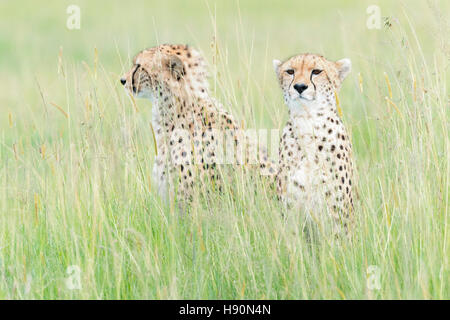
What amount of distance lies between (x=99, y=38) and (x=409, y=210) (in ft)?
27.5

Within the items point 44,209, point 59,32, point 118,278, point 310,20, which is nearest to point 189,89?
point 44,209

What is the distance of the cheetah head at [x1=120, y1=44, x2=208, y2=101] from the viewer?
3768 millimetres

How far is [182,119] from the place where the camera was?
379 cm

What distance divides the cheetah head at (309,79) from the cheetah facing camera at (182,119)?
36cm

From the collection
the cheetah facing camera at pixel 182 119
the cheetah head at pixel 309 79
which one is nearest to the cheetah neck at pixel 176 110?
the cheetah facing camera at pixel 182 119

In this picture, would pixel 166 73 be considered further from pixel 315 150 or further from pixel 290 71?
pixel 315 150

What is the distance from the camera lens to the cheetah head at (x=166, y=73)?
377cm

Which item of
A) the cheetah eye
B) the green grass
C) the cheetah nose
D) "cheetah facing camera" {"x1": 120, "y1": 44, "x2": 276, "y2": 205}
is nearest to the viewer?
the green grass

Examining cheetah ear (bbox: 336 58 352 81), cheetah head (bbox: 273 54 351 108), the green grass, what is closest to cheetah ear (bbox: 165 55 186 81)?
the green grass

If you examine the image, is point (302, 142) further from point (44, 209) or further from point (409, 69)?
point (44, 209)

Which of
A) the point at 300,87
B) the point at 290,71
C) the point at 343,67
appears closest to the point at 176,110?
the point at 290,71

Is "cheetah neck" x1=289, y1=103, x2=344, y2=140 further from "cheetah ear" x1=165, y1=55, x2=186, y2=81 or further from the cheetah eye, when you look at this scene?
"cheetah ear" x1=165, y1=55, x2=186, y2=81

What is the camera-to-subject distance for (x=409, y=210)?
3031 mm

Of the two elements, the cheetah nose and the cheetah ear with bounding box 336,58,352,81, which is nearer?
the cheetah nose
